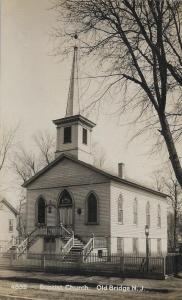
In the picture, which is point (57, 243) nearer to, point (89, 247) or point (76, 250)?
point (76, 250)

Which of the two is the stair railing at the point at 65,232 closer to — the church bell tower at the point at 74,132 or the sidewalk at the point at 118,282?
the church bell tower at the point at 74,132

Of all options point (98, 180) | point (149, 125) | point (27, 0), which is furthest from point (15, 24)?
point (98, 180)

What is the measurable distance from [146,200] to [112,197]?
670cm

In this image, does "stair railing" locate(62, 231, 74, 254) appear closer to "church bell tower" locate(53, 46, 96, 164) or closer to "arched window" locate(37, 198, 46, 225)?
"arched window" locate(37, 198, 46, 225)

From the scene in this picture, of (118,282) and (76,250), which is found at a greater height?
(76,250)

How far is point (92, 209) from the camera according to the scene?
23.4 m

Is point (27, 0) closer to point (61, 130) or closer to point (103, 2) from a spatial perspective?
point (103, 2)

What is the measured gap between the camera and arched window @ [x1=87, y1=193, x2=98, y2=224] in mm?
23169

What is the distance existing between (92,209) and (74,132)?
5.44 m

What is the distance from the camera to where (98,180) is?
23.2 meters

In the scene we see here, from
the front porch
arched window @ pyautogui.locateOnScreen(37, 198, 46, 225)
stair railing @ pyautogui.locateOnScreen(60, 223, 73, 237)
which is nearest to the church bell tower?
arched window @ pyautogui.locateOnScreen(37, 198, 46, 225)

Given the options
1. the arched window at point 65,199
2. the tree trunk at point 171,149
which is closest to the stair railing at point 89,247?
the arched window at point 65,199

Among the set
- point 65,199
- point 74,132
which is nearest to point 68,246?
point 65,199

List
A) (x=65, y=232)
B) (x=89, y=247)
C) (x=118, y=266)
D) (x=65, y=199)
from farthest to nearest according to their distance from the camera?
1. (x=65, y=199)
2. (x=65, y=232)
3. (x=89, y=247)
4. (x=118, y=266)
